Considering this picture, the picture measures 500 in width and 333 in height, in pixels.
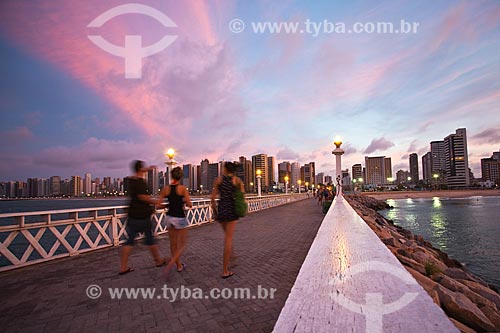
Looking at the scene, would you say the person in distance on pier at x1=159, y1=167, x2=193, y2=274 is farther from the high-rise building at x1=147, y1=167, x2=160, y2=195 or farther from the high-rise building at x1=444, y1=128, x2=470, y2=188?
the high-rise building at x1=444, y1=128, x2=470, y2=188

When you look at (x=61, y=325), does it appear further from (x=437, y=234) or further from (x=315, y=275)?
(x=437, y=234)

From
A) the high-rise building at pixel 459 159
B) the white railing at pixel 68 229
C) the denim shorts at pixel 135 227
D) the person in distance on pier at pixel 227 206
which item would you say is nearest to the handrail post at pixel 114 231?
the white railing at pixel 68 229

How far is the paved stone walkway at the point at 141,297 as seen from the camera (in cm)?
291

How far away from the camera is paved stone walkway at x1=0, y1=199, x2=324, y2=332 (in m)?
2.91

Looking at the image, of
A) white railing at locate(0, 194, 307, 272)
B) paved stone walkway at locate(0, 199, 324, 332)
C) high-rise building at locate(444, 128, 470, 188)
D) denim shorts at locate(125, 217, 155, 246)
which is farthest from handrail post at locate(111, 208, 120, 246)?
high-rise building at locate(444, 128, 470, 188)

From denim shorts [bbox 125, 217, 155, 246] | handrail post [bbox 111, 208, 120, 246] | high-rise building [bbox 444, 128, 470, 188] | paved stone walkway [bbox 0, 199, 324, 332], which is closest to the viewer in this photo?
paved stone walkway [bbox 0, 199, 324, 332]

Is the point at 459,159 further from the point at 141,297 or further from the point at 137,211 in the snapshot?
the point at 141,297

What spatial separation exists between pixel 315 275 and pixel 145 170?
3.52m

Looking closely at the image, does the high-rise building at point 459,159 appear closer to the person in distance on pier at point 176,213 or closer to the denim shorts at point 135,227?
the person in distance on pier at point 176,213

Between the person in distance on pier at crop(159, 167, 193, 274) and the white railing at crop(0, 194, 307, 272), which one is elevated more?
the person in distance on pier at crop(159, 167, 193, 274)

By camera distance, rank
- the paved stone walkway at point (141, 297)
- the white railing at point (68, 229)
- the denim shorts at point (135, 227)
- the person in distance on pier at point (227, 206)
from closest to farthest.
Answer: the paved stone walkway at point (141, 297), the person in distance on pier at point (227, 206), the denim shorts at point (135, 227), the white railing at point (68, 229)

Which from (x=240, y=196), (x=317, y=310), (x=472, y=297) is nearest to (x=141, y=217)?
(x=240, y=196)

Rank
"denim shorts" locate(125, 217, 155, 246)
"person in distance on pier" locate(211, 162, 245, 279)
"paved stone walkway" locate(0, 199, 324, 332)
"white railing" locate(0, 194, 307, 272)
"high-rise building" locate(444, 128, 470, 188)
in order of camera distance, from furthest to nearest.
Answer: "high-rise building" locate(444, 128, 470, 188) < "white railing" locate(0, 194, 307, 272) < "denim shorts" locate(125, 217, 155, 246) < "person in distance on pier" locate(211, 162, 245, 279) < "paved stone walkway" locate(0, 199, 324, 332)

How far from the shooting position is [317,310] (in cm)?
210
